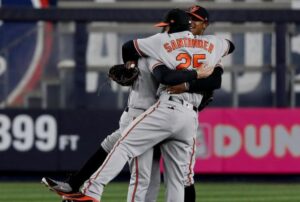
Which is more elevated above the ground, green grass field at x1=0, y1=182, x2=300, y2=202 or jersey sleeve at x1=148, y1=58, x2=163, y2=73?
jersey sleeve at x1=148, y1=58, x2=163, y2=73

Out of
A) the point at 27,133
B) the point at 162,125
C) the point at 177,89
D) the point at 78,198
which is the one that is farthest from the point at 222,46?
the point at 27,133

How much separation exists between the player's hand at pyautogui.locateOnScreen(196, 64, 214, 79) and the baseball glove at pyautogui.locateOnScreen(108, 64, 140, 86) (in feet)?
1.71

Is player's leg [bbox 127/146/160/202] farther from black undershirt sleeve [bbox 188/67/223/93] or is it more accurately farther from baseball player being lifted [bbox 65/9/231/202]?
black undershirt sleeve [bbox 188/67/223/93]

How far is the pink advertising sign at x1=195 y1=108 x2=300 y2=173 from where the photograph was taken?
15516mm

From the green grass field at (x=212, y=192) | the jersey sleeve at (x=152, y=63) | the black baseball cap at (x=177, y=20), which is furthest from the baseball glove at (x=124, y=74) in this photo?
the green grass field at (x=212, y=192)

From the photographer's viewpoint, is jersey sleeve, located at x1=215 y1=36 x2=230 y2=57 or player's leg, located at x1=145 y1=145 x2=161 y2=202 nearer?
jersey sleeve, located at x1=215 y1=36 x2=230 y2=57

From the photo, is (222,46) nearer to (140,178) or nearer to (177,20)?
(177,20)

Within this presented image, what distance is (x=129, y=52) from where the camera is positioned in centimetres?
855

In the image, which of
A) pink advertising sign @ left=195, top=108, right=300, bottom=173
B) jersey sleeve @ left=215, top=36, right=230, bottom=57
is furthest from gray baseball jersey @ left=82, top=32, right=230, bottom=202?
pink advertising sign @ left=195, top=108, right=300, bottom=173

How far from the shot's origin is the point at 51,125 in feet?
51.1

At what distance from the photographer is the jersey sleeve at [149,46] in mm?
8391

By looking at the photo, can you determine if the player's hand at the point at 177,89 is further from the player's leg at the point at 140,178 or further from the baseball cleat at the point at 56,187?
the baseball cleat at the point at 56,187

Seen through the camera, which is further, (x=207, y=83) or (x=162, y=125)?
(x=207, y=83)

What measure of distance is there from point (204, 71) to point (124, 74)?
26.9 inches
